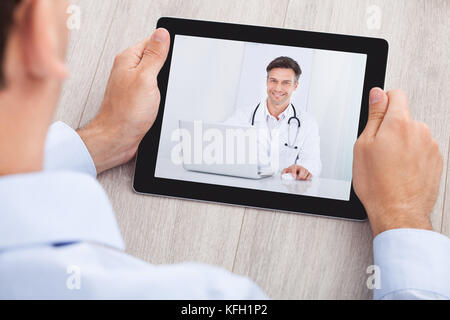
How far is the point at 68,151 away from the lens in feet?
2.26

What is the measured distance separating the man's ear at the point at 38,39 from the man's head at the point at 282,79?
385mm

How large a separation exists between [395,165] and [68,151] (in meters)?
0.53

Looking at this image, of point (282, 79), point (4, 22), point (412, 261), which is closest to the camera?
point (4, 22)

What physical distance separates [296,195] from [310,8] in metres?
0.34

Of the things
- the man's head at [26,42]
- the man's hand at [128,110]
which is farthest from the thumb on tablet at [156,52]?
the man's head at [26,42]

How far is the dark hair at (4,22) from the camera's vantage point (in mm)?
332

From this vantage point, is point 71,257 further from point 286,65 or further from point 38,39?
point 286,65

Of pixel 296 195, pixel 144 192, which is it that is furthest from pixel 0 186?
pixel 296 195

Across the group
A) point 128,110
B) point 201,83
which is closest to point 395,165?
point 201,83

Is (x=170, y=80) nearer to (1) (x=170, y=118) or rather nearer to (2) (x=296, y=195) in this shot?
(1) (x=170, y=118)

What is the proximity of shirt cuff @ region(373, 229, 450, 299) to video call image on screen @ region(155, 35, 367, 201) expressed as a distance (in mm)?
101

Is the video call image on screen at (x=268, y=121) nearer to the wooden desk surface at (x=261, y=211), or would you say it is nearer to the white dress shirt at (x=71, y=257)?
the wooden desk surface at (x=261, y=211)

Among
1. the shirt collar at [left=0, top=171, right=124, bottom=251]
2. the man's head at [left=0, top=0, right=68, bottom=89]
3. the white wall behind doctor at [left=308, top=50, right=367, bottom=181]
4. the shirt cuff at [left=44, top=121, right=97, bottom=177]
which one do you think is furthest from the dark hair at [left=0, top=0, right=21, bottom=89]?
the white wall behind doctor at [left=308, top=50, right=367, bottom=181]

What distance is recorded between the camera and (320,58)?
68 cm
